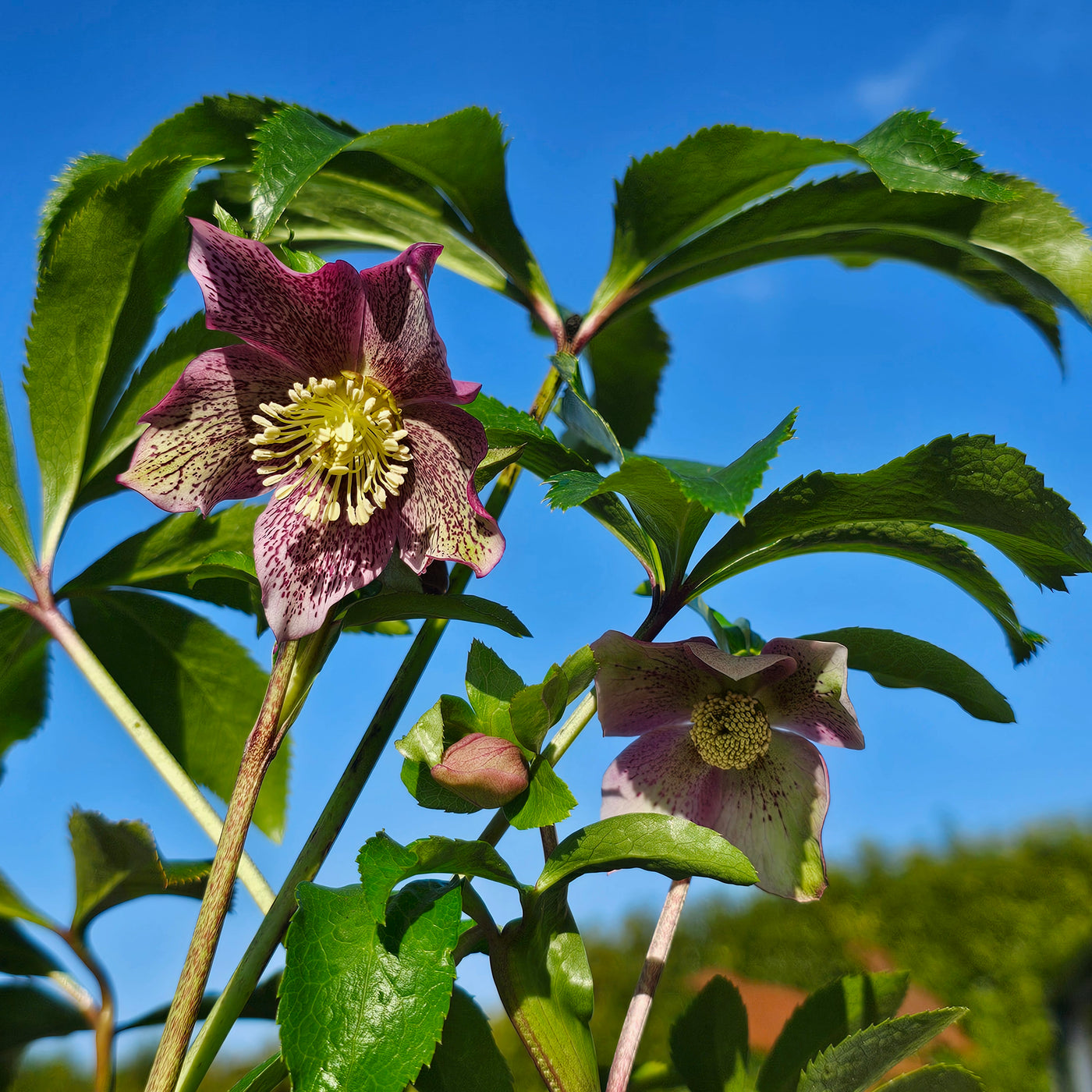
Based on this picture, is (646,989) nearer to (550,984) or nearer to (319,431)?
(550,984)

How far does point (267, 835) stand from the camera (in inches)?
31.8

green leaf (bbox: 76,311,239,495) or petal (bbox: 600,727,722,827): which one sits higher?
green leaf (bbox: 76,311,239,495)

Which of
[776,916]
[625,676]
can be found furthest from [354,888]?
[776,916]

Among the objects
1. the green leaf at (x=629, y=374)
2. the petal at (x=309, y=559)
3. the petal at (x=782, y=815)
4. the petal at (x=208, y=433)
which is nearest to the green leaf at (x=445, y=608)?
the petal at (x=309, y=559)

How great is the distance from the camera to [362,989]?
43 cm

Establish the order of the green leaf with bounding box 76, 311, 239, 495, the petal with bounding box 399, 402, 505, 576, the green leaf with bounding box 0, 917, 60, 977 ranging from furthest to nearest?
the green leaf with bounding box 0, 917, 60, 977, the green leaf with bounding box 76, 311, 239, 495, the petal with bounding box 399, 402, 505, 576

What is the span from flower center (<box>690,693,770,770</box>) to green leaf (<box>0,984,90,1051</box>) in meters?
0.72

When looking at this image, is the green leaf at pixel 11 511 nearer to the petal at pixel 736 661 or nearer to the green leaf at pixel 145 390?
the green leaf at pixel 145 390

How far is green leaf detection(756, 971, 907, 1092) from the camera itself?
670 mm

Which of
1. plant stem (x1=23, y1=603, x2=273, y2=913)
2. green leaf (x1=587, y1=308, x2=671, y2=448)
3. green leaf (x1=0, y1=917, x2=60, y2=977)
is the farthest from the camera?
green leaf (x1=587, y1=308, x2=671, y2=448)

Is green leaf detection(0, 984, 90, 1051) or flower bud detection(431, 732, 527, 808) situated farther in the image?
green leaf detection(0, 984, 90, 1051)

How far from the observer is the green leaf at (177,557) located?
0.82 m

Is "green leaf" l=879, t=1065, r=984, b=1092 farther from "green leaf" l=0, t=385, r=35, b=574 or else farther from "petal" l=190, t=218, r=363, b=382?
"green leaf" l=0, t=385, r=35, b=574

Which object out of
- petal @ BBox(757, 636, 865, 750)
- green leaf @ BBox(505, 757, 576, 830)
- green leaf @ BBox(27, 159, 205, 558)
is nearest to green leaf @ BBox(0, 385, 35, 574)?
green leaf @ BBox(27, 159, 205, 558)
